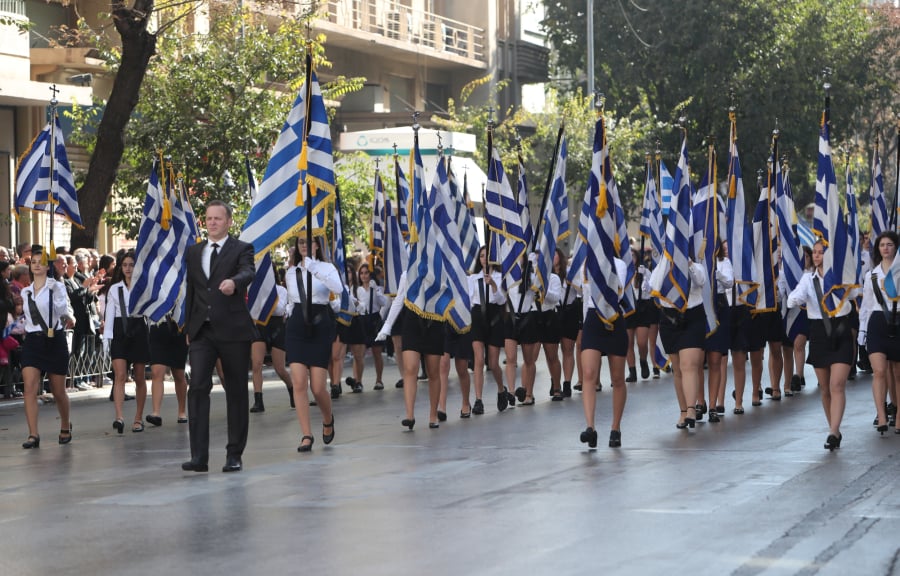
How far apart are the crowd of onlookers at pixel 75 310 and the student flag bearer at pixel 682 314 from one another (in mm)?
6992

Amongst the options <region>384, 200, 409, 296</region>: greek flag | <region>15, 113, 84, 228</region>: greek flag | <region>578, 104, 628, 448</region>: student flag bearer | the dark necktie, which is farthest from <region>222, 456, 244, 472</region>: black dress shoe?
<region>384, 200, 409, 296</region>: greek flag

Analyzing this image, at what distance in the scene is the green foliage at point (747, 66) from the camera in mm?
45875

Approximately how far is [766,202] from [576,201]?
102ft

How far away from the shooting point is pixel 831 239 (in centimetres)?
1431

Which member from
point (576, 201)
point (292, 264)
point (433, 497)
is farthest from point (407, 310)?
point (576, 201)

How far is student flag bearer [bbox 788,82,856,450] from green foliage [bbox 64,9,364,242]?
13.2 m

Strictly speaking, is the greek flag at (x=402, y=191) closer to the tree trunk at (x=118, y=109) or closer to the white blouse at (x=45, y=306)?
the tree trunk at (x=118, y=109)

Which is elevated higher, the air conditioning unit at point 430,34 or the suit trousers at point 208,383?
the air conditioning unit at point 430,34

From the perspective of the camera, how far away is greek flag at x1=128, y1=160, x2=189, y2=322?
1641 cm

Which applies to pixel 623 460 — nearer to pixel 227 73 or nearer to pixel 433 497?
pixel 433 497

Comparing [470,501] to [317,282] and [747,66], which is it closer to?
[317,282]

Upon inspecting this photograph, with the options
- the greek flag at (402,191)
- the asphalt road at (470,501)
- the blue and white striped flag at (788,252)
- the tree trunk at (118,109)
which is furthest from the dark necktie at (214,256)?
the greek flag at (402,191)

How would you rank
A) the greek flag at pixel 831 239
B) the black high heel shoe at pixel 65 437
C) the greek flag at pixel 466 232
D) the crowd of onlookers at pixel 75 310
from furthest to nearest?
the greek flag at pixel 466 232 < the crowd of onlookers at pixel 75 310 < the black high heel shoe at pixel 65 437 < the greek flag at pixel 831 239

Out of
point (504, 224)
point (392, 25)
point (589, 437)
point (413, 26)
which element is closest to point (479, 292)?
point (504, 224)
